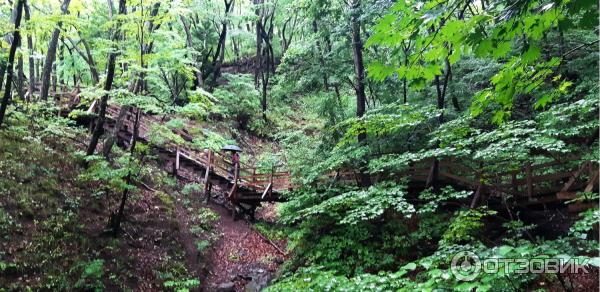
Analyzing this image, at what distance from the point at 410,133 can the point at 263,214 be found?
28.9ft

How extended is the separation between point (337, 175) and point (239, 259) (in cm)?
423

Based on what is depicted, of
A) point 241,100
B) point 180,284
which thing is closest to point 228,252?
Answer: point 180,284

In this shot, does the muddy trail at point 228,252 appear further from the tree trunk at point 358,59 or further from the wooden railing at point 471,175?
the tree trunk at point 358,59

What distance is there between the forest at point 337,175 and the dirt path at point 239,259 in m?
0.08

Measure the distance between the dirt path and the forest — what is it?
0.08 m

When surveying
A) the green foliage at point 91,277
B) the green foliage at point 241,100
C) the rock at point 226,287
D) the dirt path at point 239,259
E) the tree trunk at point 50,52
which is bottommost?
the dirt path at point 239,259

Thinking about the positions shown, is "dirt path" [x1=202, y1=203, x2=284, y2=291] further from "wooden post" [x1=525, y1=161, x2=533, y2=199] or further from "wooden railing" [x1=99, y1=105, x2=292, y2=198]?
"wooden post" [x1=525, y1=161, x2=533, y2=199]

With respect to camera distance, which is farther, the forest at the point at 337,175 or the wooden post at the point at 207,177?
the wooden post at the point at 207,177

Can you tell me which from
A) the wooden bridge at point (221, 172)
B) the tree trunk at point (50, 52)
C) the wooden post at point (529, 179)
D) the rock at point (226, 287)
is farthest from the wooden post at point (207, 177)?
the wooden post at point (529, 179)

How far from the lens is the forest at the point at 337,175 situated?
12.5ft

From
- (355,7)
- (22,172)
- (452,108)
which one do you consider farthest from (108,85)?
(452,108)

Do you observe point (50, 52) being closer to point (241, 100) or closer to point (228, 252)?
point (228, 252)

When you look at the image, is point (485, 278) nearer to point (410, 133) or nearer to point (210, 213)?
point (410, 133)

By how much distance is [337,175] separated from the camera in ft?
35.6
